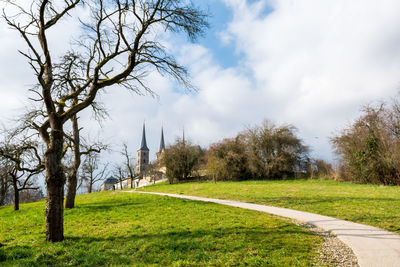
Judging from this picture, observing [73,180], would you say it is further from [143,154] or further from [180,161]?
[143,154]

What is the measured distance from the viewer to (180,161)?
33.1m

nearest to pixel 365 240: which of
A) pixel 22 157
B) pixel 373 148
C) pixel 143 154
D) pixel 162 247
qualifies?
pixel 162 247

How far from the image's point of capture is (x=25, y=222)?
986cm

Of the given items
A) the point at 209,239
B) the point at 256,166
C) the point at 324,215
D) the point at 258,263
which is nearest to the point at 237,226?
the point at 209,239

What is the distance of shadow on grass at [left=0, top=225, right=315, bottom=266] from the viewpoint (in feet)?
15.8

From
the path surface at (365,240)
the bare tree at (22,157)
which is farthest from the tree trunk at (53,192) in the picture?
the path surface at (365,240)

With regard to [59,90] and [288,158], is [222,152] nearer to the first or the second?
[288,158]

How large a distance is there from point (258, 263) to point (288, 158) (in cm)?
2712

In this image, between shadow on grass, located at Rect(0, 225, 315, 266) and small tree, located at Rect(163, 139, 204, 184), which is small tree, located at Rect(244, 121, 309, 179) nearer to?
small tree, located at Rect(163, 139, 204, 184)

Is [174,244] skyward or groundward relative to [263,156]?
groundward

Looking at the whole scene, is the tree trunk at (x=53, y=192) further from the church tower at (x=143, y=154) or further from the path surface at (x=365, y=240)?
the church tower at (x=143, y=154)

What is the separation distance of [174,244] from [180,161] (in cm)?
2765

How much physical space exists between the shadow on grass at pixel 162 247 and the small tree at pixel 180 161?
2639 centimetres

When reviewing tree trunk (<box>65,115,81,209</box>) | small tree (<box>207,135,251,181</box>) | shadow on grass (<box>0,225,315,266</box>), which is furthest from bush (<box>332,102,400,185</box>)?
tree trunk (<box>65,115,81,209</box>)
